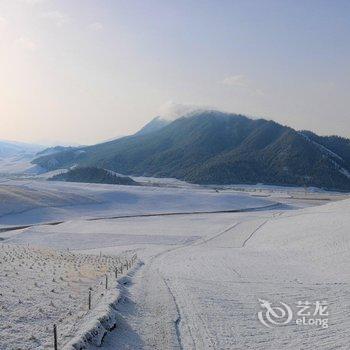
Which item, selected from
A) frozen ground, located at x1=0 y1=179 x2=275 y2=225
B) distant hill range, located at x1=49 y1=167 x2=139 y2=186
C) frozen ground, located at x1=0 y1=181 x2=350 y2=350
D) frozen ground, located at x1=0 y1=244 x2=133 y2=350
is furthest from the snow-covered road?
distant hill range, located at x1=49 y1=167 x2=139 y2=186

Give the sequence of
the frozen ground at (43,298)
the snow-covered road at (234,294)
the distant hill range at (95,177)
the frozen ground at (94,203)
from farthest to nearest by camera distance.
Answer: the distant hill range at (95,177) < the frozen ground at (94,203) < the snow-covered road at (234,294) < the frozen ground at (43,298)

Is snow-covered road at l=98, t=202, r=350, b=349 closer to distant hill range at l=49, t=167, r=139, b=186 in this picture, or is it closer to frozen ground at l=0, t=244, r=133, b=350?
frozen ground at l=0, t=244, r=133, b=350

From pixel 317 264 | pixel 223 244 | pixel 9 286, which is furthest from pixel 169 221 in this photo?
pixel 9 286

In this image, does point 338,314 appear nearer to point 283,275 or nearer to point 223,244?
point 283,275

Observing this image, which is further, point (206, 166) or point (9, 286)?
point (206, 166)

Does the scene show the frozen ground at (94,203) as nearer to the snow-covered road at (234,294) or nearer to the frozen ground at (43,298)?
the snow-covered road at (234,294)

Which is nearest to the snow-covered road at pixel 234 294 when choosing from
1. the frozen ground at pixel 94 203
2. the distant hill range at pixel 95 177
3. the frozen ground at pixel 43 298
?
the frozen ground at pixel 43 298
